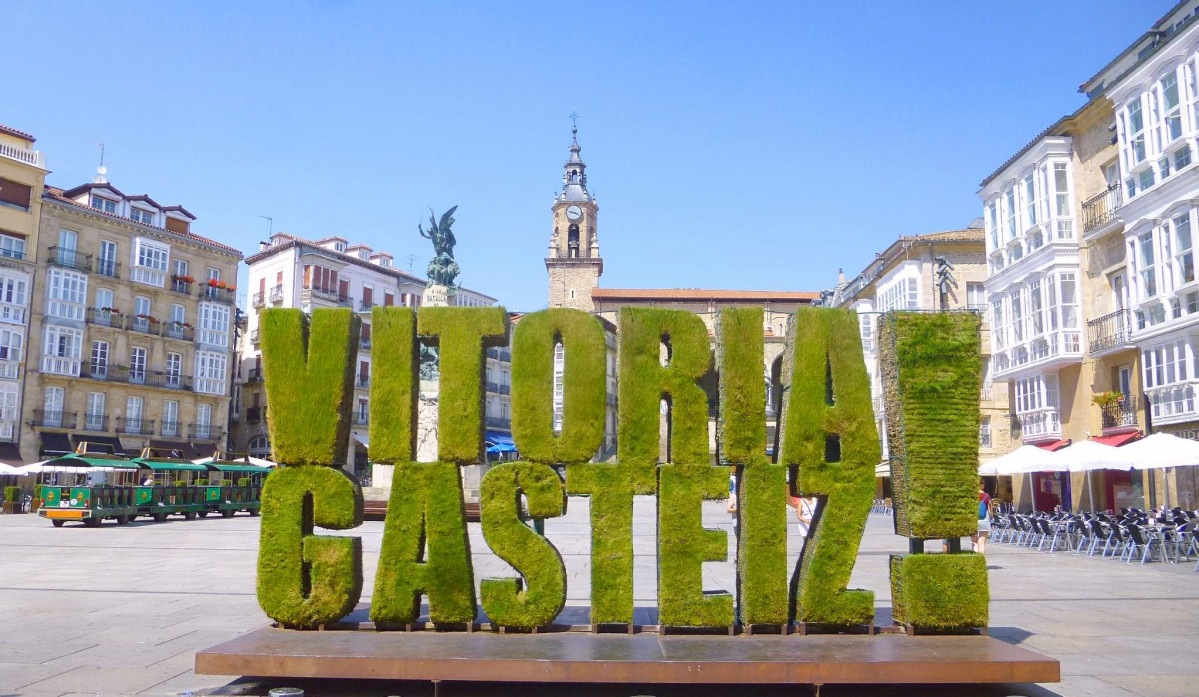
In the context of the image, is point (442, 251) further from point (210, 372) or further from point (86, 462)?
point (210, 372)

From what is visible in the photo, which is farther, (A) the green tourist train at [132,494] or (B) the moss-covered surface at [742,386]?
(A) the green tourist train at [132,494]

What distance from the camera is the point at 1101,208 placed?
32219mm

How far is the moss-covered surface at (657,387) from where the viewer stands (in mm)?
9625

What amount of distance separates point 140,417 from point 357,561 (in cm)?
5028

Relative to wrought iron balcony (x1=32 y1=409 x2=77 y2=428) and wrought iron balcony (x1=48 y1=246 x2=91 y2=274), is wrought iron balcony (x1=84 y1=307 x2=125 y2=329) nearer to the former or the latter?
wrought iron balcony (x1=48 y1=246 x2=91 y2=274)

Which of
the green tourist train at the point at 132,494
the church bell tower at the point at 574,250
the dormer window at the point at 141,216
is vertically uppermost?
the church bell tower at the point at 574,250

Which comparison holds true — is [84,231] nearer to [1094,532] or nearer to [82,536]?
[82,536]

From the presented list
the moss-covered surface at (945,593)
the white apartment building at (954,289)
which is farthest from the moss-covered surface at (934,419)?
the white apartment building at (954,289)

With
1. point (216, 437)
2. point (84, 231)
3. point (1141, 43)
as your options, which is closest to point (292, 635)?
point (1141, 43)

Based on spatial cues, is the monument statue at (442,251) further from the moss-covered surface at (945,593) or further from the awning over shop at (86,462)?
the moss-covered surface at (945,593)

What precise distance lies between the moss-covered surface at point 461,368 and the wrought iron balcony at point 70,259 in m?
48.0

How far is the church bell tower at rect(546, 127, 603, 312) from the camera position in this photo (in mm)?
94188

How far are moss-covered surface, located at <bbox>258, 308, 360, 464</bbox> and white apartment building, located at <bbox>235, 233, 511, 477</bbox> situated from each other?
173 ft

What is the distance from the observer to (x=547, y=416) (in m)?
9.70
